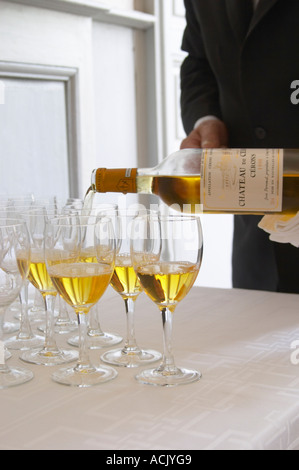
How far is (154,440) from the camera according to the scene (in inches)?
24.9

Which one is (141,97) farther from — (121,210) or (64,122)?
(121,210)

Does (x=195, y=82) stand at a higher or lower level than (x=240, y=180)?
higher

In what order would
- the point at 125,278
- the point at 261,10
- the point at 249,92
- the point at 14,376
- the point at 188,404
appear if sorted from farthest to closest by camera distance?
the point at 249,92
the point at 261,10
the point at 125,278
the point at 14,376
the point at 188,404

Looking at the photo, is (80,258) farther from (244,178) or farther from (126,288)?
(244,178)

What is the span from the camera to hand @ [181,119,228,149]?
151 cm

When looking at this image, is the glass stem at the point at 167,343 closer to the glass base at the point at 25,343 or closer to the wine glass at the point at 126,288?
the wine glass at the point at 126,288

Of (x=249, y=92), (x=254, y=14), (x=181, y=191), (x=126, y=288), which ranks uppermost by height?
(x=254, y=14)

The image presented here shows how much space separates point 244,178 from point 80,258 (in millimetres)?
274

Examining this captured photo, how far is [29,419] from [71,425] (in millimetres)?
52

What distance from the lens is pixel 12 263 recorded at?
787 millimetres

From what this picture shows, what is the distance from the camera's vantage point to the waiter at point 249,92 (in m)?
1.55

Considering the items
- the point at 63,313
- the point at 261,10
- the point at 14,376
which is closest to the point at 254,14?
the point at 261,10

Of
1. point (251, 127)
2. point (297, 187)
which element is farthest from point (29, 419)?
point (251, 127)

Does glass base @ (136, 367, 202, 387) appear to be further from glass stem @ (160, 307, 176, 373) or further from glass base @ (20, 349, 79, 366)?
glass base @ (20, 349, 79, 366)
